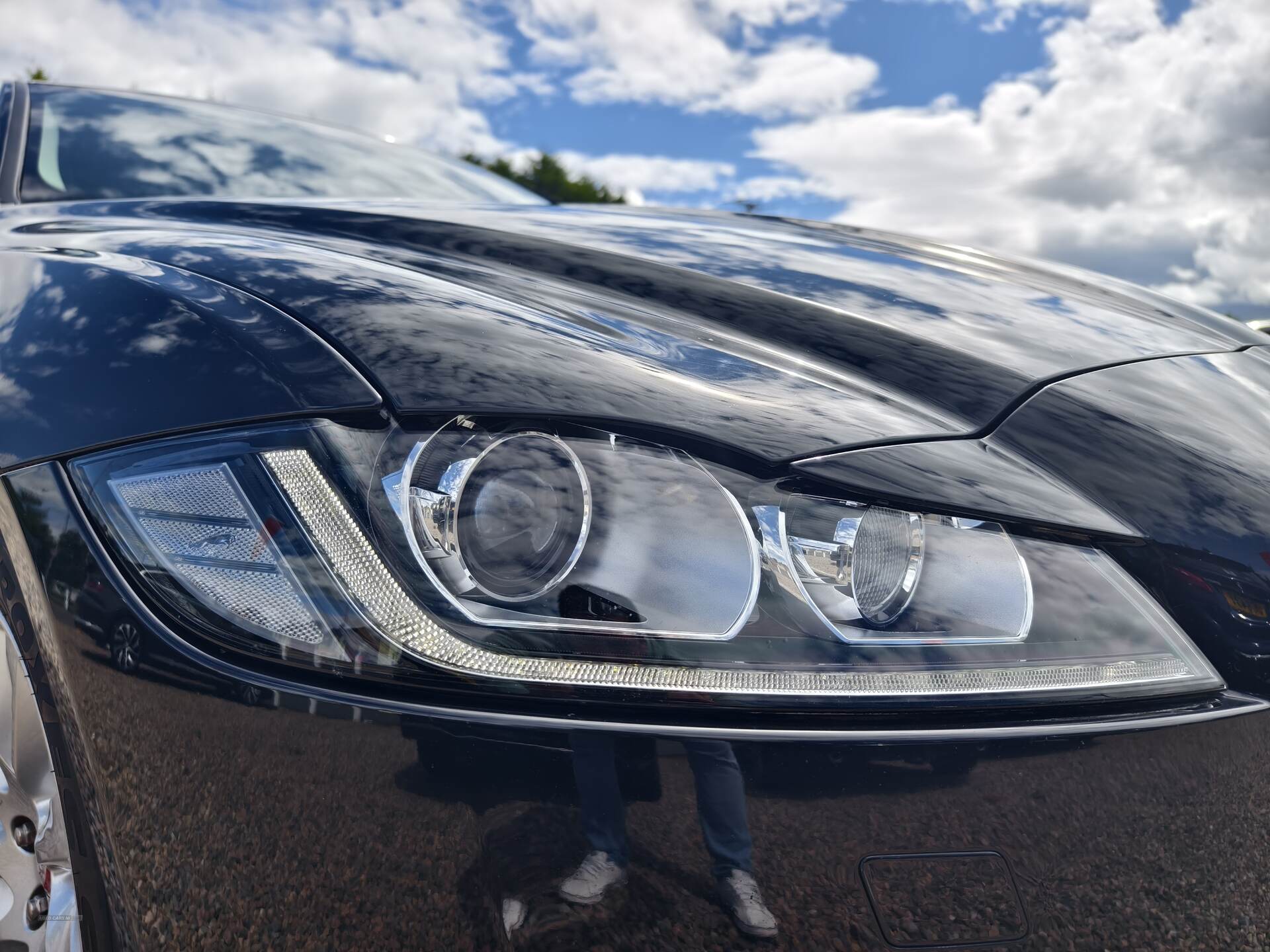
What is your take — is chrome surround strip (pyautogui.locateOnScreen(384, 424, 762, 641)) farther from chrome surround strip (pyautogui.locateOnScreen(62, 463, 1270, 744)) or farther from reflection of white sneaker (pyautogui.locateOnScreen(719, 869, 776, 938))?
reflection of white sneaker (pyautogui.locateOnScreen(719, 869, 776, 938))

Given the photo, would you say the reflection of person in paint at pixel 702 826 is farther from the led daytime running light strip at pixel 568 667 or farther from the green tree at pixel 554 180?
the green tree at pixel 554 180

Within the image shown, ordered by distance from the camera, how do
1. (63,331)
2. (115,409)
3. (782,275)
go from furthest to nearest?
(782,275) < (63,331) < (115,409)

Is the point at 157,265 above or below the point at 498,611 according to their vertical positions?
above

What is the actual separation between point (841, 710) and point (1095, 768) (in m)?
0.22

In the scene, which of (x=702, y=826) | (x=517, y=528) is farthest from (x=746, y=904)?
(x=517, y=528)

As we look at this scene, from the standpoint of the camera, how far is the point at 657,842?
0.77 meters

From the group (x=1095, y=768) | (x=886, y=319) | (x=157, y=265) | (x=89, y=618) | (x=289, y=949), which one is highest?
(x=886, y=319)

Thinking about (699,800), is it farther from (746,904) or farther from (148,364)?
(148,364)

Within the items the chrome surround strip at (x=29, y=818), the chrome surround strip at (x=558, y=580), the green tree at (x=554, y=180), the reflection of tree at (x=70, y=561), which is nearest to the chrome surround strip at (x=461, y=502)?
the chrome surround strip at (x=558, y=580)

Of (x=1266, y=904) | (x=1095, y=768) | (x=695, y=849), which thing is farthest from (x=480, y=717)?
(x=1266, y=904)

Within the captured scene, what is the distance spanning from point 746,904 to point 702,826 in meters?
0.08

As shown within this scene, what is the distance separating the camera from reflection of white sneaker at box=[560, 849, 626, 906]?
77 cm

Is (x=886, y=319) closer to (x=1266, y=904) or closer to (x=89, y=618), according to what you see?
(x=1266, y=904)

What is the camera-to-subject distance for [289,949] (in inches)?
32.6
